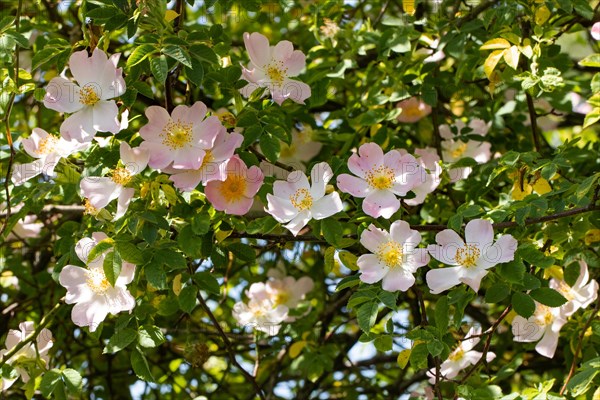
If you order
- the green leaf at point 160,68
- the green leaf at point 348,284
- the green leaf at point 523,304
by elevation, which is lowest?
the green leaf at point 348,284

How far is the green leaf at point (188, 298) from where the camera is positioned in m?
1.70

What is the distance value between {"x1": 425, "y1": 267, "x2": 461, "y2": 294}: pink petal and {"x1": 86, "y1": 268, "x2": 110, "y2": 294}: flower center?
1.81 feet

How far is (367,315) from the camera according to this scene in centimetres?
156

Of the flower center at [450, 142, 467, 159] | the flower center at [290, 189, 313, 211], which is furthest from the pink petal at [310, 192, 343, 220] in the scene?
the flower center at [450, 142, 467, 159]

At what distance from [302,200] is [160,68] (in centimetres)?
32

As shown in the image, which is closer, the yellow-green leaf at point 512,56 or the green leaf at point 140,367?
the green leaf at point 140,367

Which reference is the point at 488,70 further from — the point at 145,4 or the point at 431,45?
the point at 145,4

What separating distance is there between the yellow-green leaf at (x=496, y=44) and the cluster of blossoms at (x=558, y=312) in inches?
17.2

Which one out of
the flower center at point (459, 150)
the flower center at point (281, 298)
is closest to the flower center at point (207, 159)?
the flower center at point (281, 298)

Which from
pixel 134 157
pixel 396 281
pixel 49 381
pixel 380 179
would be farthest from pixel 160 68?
pixel 49 381

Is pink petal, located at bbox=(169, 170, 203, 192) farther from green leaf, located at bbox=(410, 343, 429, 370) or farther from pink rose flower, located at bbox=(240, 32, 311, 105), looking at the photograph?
green leaf, located at bbox=(410, 343, 429, 370)

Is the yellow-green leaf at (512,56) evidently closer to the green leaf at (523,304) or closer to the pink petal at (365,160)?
the pink petal at (365,160)

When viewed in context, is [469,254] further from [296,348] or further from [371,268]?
[296,348]

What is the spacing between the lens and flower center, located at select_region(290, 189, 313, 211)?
163 cm
